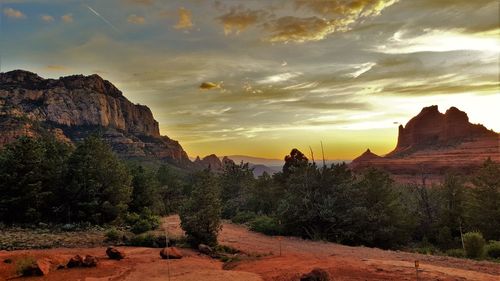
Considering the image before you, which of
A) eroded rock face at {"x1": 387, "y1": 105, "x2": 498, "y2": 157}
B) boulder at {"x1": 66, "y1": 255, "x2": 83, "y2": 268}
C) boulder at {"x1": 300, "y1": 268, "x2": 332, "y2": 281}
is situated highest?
eroded rock face at {"x1": 387, "y1": 105, "x2": 498, "y2": 157}

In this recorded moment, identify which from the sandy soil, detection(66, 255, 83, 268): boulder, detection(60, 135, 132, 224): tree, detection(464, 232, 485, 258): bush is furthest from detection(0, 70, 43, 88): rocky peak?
detection(464, 232, 485, 258): bush

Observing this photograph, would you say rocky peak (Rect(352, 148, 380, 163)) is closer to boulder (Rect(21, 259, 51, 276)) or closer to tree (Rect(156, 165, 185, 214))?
tree (Rect(156, 165, 185, 214))

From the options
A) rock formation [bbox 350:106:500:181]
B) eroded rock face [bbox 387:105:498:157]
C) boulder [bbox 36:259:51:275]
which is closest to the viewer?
boulder [bbox 36:259:51:275]

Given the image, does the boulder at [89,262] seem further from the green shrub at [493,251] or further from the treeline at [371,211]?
the green shrub at [493,251]

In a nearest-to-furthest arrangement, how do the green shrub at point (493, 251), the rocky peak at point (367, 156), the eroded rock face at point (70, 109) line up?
the green shrub at point (493, 251)
the eroded rock face at point (70, 109)
the rocky peak at point (367, 156)

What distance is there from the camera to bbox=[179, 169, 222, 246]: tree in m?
20.0

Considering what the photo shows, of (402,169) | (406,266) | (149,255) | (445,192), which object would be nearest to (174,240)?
(149,255)

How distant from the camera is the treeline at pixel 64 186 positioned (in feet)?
84.7

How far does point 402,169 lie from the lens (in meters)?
110

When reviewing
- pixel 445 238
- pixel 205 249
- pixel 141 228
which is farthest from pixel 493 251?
pixel 141 228

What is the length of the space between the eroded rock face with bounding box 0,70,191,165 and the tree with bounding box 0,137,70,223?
73.8 m

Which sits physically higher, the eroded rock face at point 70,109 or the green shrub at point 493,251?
the eroded rock face at point 70,109

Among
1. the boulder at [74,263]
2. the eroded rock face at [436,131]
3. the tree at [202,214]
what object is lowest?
the boulder at [74,263]

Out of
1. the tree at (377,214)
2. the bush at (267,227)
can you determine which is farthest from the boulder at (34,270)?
the tree at (377,214)
